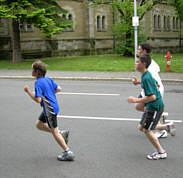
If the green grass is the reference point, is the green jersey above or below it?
above

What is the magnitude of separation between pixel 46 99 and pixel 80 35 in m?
33.2

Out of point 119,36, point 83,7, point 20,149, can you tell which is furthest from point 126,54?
point 20,149

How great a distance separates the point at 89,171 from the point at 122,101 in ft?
17.5

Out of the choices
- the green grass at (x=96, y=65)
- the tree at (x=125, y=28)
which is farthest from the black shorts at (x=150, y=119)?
the tree at (x=125, y=28)

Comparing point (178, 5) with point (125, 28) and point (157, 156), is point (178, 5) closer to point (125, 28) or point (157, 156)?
point (125, 28)

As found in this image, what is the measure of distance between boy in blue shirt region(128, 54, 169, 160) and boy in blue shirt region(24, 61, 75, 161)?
3.75 ft

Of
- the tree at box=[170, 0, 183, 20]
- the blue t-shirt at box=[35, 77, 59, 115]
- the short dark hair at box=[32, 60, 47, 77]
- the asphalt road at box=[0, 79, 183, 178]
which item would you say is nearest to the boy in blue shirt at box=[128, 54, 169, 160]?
the asphalt road at box=[0, 79, 183, 178]

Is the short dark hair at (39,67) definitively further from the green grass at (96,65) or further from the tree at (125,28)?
the tree at (125,28)

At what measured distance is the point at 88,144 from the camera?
5570 millimetres

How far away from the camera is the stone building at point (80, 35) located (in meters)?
31.3

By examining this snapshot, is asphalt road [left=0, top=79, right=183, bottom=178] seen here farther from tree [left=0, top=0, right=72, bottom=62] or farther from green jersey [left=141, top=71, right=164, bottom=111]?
tree [left=0, top=0, right=72, bottom=62]

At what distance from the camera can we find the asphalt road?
4.40m

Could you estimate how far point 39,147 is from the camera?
5473 millimetres

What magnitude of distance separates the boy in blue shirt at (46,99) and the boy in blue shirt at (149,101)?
3.75 ft
